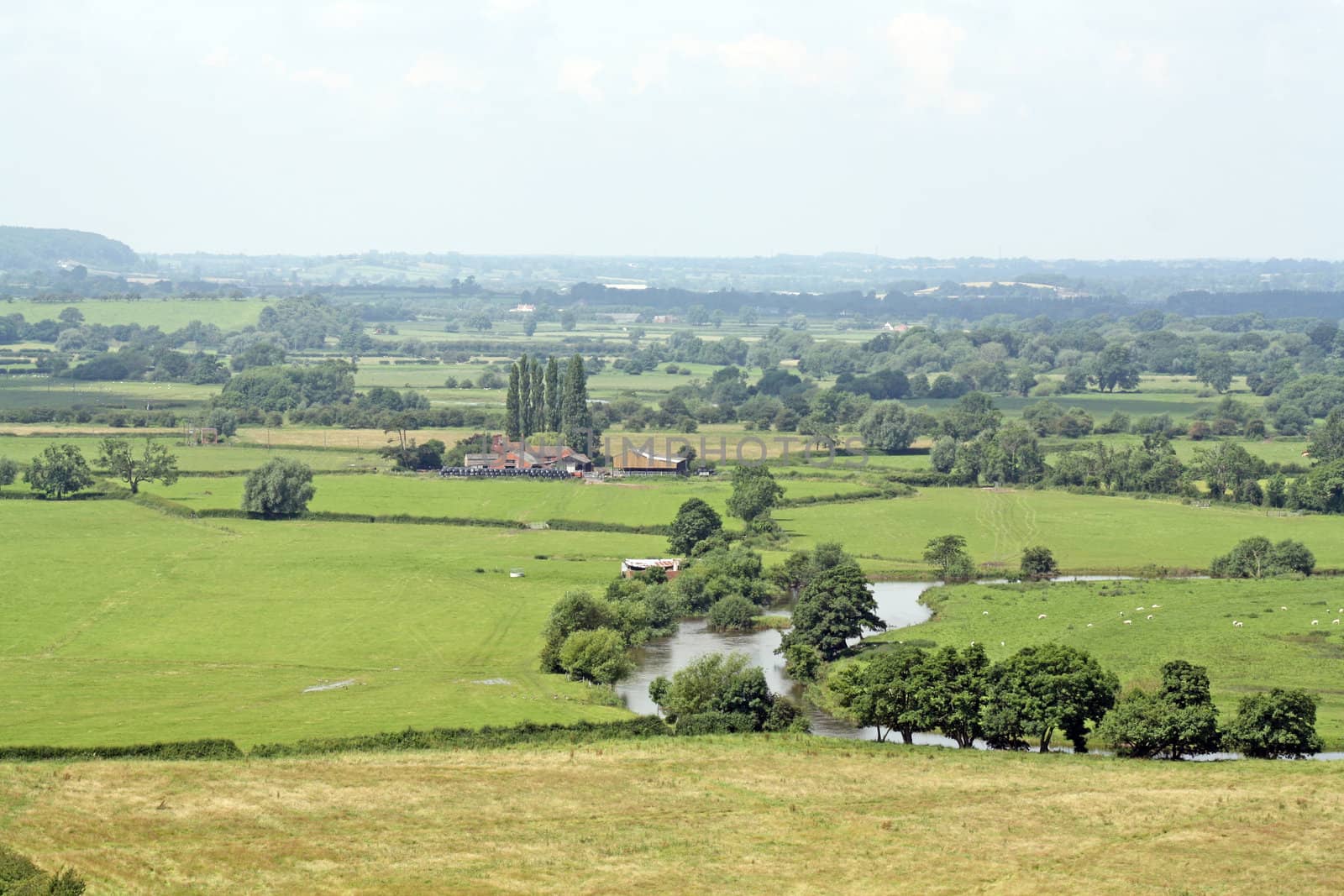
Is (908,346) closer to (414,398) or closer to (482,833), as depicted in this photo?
(414,398)

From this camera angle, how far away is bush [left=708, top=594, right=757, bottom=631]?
54969 millimetres

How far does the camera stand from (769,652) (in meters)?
51.6

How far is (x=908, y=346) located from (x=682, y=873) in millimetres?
149375

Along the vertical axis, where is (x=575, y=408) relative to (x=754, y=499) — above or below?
above

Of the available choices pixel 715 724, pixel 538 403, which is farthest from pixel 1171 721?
pixel 538 403

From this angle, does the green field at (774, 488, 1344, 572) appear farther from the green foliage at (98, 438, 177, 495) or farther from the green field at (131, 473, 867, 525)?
the green foliage at (98, 438, 177, 495)

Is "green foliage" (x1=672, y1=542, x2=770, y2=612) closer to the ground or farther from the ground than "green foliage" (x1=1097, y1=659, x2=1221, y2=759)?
closer to the ground

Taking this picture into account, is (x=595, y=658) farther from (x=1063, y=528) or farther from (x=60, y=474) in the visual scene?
(x=60, y=474)

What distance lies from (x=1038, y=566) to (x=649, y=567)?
15.3m

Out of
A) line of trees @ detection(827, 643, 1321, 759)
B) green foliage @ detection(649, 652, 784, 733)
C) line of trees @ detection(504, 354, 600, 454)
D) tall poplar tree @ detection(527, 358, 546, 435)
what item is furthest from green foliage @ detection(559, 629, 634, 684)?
tall poplar tree @ detection(527, 358, 546, 435)

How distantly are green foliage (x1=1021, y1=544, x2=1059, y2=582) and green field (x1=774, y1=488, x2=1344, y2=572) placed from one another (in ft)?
4.17

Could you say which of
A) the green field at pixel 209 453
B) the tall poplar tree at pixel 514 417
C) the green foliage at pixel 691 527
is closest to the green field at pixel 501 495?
the green field at pixel 209 453

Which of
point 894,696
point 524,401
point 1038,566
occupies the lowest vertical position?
point 1038,566

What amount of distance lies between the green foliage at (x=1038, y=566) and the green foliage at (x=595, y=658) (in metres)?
20.8
